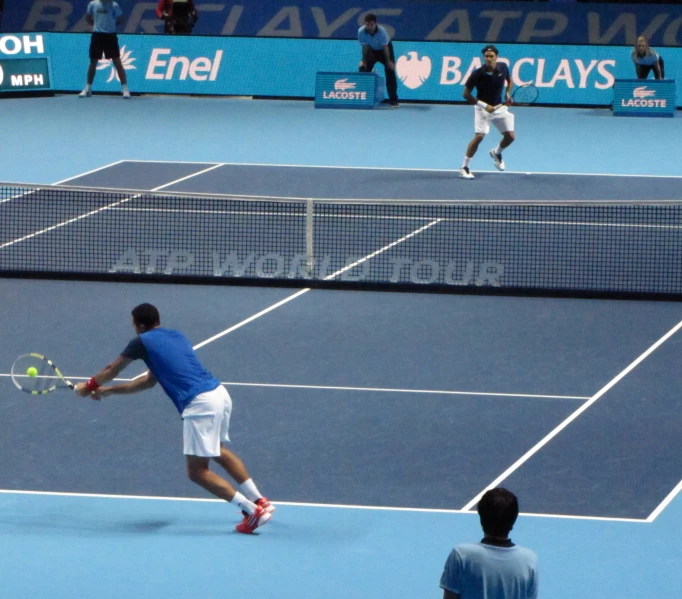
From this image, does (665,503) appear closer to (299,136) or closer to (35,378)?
(35,378)

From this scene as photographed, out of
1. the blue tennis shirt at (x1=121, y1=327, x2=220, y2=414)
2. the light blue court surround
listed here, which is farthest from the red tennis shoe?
the light blue court surround

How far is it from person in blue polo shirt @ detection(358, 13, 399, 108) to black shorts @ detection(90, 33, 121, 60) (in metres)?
5.00

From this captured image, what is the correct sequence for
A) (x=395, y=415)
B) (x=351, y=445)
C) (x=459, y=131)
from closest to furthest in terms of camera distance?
(x=351, y=445), (x=395, y=415), (x=459, y=131)

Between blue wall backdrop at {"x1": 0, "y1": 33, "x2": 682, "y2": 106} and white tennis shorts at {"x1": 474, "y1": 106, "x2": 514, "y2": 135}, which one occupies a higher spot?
blue wall backdrop at {"x1": 0, "y1": 33, "x2": 682, "y2": 106}

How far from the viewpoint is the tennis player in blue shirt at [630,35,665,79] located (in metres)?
27.7

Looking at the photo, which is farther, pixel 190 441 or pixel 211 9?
pixel 211 9

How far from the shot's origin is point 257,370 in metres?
12.2

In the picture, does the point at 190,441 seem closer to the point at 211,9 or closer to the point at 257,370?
the point at 257,370

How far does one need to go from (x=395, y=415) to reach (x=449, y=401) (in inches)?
23.6

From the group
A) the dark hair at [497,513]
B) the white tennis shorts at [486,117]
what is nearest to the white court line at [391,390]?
the dark hair at [497,513]

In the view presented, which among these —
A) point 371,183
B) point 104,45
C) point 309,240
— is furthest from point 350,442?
point 104,45

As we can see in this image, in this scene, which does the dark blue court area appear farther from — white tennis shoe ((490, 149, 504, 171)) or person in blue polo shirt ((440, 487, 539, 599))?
person in blue polo shirt ((440, 487, 539, 599))

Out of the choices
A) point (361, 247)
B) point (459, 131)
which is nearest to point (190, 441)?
point (361, 247)

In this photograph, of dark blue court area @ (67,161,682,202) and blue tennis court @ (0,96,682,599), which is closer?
blue tennis court @ (0,96,682,599)
